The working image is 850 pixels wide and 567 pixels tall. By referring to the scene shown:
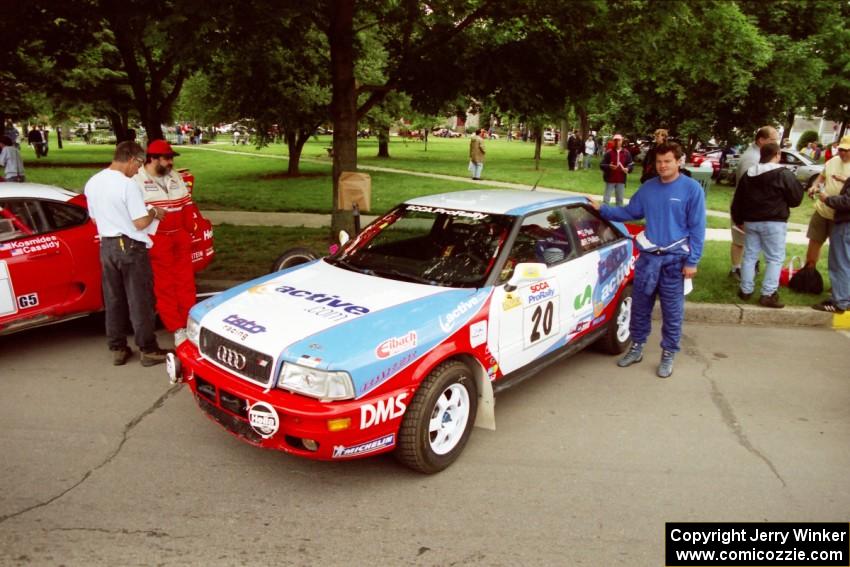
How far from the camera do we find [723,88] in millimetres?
19125

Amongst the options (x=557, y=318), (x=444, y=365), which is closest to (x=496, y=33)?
(x=557, y=318)

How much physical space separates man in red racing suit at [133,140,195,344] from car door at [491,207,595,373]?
2.73 metres

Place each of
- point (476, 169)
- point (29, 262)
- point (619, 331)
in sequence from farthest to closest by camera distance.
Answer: point (476, 169) → point (619, 331) → point (29, 262)

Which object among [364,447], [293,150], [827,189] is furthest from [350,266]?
[293,150]

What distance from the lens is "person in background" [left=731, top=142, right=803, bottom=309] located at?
21.5ft

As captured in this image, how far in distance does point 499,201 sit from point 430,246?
70 centimetres

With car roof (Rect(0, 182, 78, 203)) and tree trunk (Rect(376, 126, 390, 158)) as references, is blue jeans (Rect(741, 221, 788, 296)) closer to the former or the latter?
car roof (Rect(0, 182, 78, 203))

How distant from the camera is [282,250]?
9.12 m

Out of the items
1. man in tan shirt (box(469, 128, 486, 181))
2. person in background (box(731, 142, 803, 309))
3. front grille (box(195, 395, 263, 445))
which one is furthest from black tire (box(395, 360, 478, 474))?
man in tan shirt (box(469, 128, 486, 181))

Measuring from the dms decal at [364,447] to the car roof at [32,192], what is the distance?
3999 millimetres

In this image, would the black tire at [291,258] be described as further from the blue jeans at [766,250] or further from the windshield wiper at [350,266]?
the blue jeans at [766,250]

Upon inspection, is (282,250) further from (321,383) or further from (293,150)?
(293,150)

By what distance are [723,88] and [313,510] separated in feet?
64.3

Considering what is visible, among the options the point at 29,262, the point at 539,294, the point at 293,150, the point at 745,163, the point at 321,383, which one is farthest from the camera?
the point at 293,150
